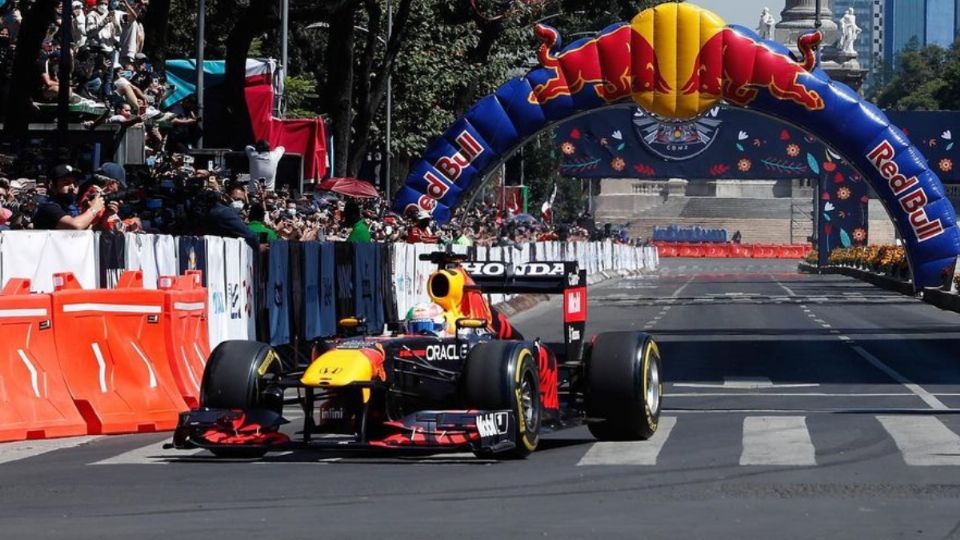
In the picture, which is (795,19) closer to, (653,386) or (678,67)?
(678,67)

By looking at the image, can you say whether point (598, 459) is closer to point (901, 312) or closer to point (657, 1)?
point (901, 312)

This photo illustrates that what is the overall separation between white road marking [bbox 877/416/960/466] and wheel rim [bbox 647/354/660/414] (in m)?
1.70

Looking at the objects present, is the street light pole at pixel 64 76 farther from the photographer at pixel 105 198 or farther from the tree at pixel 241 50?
the tree at pixel 241 50

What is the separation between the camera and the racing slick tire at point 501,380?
12.9 m

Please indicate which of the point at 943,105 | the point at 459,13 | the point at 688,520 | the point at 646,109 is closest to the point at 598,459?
the point at 688,520

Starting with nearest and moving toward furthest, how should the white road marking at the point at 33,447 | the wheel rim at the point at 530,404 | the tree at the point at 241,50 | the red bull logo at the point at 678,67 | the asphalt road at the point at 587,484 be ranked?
the asphalt road at the point at 587,484 < the wheel rim at the point at 530,404 < the white road marking at the point at 33,447 < the tree at the point at 241,50 < the red bull logo at the point at 678,67

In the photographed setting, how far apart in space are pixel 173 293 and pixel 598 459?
15.9 feet

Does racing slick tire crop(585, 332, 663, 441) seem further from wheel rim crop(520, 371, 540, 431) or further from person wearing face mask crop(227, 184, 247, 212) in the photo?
person wearing face mask crop(227, 184, 247, 212)

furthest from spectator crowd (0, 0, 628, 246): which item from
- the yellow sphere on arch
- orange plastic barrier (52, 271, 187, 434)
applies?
the yellow sphere on arch

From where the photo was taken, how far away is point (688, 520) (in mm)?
10180

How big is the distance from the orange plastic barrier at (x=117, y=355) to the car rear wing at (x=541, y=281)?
2.71 metres

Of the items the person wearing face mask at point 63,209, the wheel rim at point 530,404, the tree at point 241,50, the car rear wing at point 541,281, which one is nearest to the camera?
the wheel rim at point 530,404

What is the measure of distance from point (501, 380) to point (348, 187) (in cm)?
2698

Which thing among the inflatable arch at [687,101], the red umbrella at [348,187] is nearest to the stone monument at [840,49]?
the inflatable arch at [687,101]
